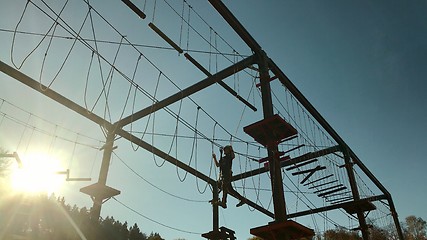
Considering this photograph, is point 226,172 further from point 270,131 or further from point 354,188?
point 354,188

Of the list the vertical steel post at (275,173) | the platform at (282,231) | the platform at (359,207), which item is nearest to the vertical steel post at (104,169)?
the vertical steel post at (275,173)

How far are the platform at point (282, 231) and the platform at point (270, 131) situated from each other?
6.86 ft

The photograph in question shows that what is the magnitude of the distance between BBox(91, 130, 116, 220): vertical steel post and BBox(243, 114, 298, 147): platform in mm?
6799

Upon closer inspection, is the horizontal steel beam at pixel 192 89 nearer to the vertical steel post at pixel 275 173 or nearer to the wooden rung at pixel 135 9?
the vertical steel post at pixel 275 173

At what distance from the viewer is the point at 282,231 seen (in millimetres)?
6551

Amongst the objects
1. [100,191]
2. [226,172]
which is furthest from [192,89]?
[100,191]

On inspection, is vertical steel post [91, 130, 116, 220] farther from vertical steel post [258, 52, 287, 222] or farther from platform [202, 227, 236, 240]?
vertical steel post [258, 52, 287, 222]

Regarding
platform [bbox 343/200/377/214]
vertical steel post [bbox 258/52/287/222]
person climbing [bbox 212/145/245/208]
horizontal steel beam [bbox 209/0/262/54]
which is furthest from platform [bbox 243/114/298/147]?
platform [bbox 343/200/377/214]

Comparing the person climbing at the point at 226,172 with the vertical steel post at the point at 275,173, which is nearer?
the vertical steel post at the point at 275,173

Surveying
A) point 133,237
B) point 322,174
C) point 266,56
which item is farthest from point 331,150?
point 133,237

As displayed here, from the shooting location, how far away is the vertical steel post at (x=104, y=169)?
11333 millimetres

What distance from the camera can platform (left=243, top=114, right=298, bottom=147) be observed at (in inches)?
296

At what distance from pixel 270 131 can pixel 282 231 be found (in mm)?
2386

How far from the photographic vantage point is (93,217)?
11164 mm
